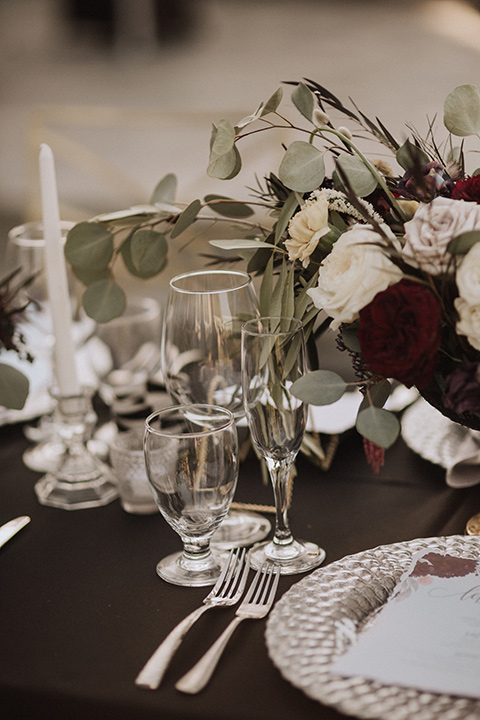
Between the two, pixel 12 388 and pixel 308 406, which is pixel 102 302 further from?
pixel 308 406

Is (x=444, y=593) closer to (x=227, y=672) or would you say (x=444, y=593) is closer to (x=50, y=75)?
(x=227, y=672)

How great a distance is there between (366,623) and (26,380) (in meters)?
0.55

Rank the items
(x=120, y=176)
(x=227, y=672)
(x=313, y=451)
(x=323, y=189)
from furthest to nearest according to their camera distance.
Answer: (x=120, y=176), (x=313, y=451), (x=323, y=189), (x=227, y=672)

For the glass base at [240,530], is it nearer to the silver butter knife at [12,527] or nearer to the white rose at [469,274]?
the silver butter knife at [12,527]

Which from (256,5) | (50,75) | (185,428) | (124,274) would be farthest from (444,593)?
(256,5)

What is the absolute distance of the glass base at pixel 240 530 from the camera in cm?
97

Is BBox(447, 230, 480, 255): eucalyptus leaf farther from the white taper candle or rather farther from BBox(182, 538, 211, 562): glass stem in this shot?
the white taper candle

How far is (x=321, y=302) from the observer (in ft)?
2.54

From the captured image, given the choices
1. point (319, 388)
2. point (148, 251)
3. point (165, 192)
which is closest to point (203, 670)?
point (319, 388)

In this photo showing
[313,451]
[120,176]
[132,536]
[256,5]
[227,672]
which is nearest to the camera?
[227,672]

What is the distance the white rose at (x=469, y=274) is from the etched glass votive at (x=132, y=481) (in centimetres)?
48

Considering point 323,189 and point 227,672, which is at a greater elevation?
point 323,189

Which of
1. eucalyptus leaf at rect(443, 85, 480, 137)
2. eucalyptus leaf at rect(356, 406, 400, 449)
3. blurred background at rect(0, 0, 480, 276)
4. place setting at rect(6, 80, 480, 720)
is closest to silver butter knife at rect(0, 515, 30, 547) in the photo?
place setting at rect(6, 80, 480, 720)

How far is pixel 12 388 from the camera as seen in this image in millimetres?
1058
